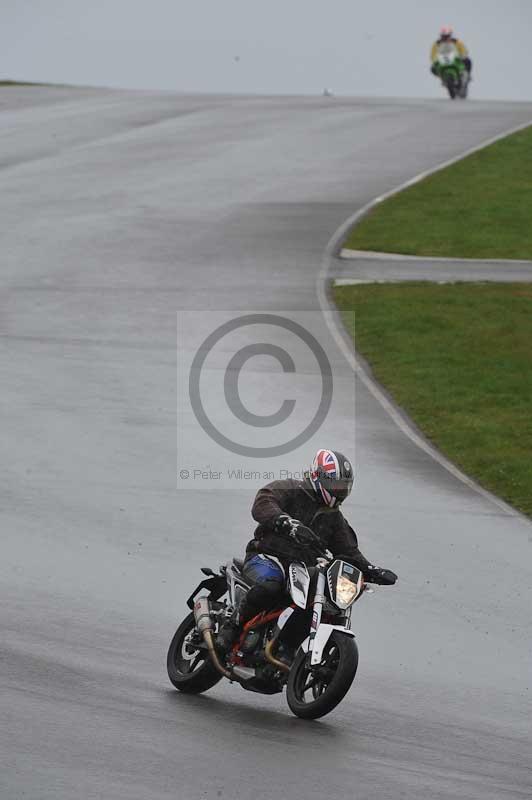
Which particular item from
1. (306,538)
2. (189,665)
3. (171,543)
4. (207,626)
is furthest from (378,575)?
(171,543)

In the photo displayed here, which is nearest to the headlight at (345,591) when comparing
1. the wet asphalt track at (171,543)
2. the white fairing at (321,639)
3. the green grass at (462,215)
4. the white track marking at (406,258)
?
the white fairing at (321,639)

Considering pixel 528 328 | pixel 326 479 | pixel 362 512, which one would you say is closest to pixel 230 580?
pixel 326 479

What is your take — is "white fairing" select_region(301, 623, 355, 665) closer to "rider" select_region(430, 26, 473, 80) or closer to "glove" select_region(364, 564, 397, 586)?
"glove" select_region(364, 564, 397, 586)

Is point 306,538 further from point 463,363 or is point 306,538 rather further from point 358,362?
point 463,363

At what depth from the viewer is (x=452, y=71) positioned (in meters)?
57.0

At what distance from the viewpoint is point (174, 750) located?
883cm

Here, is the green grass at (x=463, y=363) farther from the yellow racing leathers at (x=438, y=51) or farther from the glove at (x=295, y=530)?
the yellow racing leathers at (x=438, y=51)

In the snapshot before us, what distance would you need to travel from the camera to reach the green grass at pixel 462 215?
32.1 metres

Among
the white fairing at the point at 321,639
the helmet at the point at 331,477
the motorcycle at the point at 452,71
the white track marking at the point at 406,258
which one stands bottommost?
the white fairing at the point at 321,639

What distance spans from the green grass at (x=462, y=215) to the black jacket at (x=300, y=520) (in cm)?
2149

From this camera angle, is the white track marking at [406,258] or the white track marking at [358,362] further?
the white track marking at [406,258]

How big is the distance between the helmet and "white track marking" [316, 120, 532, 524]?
7.41 meters

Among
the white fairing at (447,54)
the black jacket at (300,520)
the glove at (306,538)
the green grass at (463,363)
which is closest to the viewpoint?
the glove at (306,538)

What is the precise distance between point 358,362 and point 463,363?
1.93 meters
